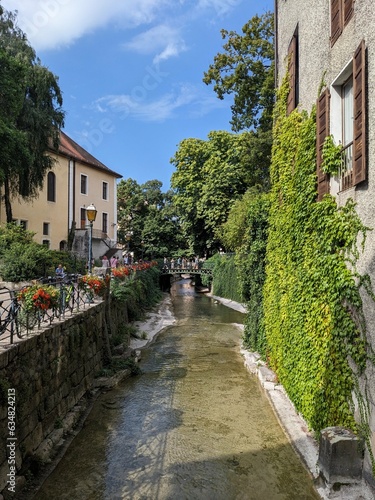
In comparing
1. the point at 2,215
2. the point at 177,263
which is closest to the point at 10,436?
the point at 2,215

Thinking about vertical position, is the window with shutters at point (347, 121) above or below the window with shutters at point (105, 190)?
below

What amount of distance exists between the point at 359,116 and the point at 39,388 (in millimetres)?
6899

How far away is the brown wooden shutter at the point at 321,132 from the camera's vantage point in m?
6.93

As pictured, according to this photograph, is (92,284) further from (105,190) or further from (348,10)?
(105,190)

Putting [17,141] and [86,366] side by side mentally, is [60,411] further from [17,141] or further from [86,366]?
[17,141]

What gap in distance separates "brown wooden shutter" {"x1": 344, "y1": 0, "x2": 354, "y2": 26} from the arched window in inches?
1170

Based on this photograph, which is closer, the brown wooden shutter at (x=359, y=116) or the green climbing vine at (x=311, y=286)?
the brown wooden shutter at (x=359, y=116)

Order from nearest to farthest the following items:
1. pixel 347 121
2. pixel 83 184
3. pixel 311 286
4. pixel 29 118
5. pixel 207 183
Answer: pixel 347 121 < pixel 311 286 < pixel 29 118 < pixel 83 184 < pixel 207 183

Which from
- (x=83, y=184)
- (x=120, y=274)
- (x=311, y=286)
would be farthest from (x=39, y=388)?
(x=83, y=184)

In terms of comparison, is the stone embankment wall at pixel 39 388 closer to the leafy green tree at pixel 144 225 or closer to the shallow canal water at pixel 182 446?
the shallow canal water at pixel 182 446

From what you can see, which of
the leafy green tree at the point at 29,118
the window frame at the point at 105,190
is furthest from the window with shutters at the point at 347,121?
the window frame at the point at 105,190

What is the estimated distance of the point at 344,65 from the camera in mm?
6277

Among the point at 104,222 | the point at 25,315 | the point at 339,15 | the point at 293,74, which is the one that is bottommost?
the point at 25,315

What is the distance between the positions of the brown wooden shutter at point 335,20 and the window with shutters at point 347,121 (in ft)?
2.45
